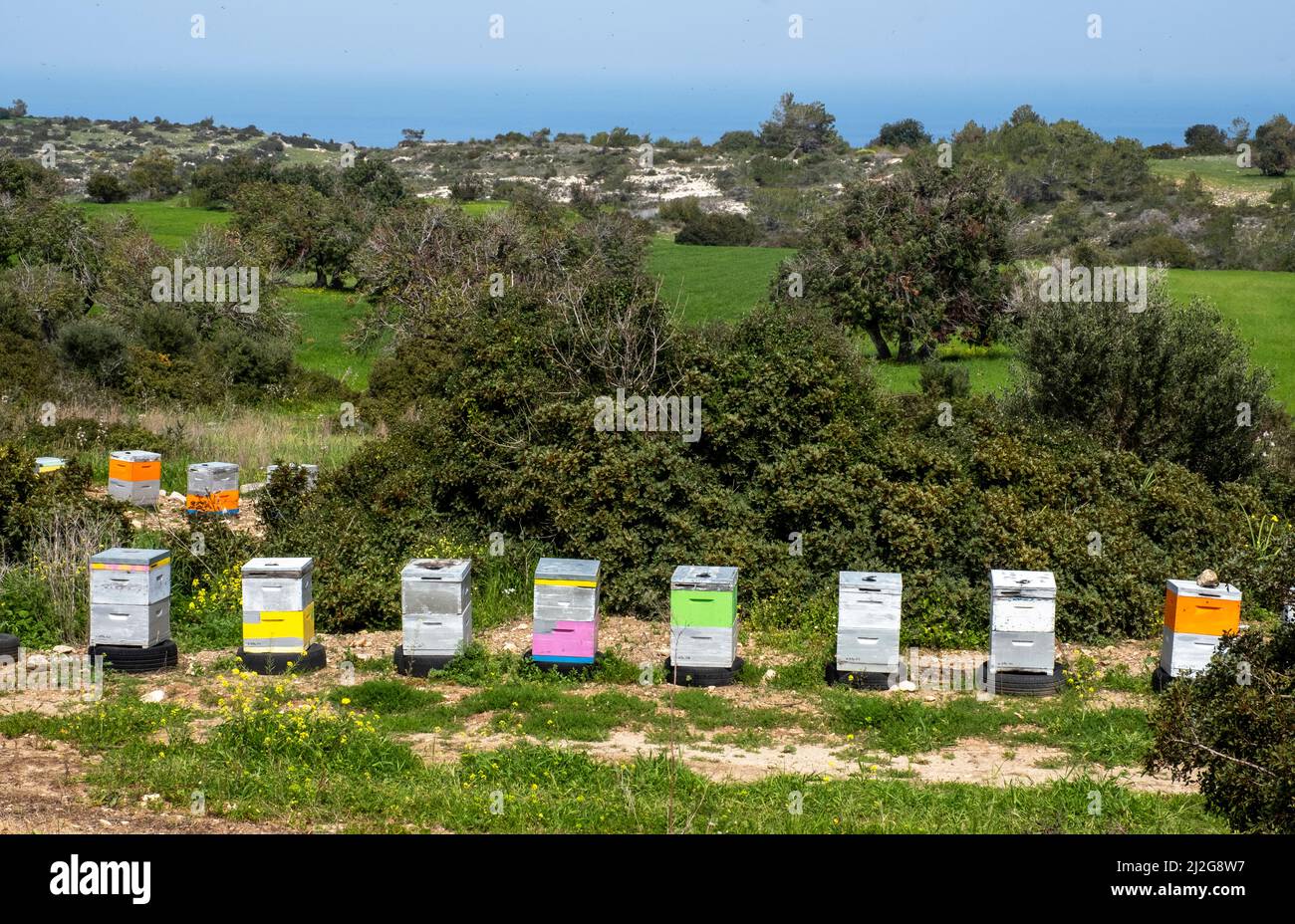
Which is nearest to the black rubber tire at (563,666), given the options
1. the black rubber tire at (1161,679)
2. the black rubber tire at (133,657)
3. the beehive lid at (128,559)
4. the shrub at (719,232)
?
the black rubber tire at (133,657)

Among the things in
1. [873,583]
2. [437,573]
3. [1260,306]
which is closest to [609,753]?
[437,573]

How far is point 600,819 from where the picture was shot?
8.79m

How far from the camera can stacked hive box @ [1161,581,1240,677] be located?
38.6 feet

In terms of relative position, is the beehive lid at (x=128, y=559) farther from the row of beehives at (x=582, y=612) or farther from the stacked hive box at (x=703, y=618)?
the stacked hive box at (x=703, y=618)

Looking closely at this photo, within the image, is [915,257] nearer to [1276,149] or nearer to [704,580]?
[704,580]

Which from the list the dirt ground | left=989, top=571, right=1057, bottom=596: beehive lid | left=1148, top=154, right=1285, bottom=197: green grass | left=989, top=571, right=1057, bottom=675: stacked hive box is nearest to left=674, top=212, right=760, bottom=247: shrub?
left=1148, top=154, right=1285, bottom=197: green grass

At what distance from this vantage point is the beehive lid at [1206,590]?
11.7 m

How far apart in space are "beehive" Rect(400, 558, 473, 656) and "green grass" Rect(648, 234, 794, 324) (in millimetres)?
28974

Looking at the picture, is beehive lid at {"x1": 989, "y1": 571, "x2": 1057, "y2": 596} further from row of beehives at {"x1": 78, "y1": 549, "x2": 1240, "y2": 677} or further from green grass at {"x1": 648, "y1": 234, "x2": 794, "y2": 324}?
green grass at {"x1": 648, "y1": 234, "x2": 794, "y2": 324}

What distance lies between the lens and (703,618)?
40.5 ft

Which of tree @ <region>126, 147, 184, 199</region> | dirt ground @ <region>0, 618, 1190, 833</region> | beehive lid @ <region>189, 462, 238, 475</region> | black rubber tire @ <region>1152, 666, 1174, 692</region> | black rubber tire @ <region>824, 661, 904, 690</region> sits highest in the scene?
tree @ <region>126, 147, 184, 199</region>

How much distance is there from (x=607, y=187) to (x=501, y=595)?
103 meters

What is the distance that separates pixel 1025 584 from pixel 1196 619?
1.61 metres
